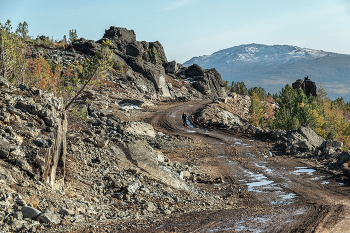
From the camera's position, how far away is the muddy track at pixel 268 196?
30.6 feet

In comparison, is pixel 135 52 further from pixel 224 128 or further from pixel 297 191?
pixel 297 191

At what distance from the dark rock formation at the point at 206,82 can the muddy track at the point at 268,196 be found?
6632 centimetres

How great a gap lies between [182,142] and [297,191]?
48.0 feet

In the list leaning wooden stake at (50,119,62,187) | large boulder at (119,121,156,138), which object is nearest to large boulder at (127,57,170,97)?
large boulder at (119,121,156,138)

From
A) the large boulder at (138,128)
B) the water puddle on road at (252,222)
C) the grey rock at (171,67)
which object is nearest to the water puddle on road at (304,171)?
the water puddle on road at (252,222)

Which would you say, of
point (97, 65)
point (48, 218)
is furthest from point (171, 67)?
point (48, 218)

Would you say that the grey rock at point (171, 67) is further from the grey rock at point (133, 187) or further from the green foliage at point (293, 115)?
the grey rock at point (133, 187)

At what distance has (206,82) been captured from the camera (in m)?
98.2

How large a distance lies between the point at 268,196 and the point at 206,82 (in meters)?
85.7

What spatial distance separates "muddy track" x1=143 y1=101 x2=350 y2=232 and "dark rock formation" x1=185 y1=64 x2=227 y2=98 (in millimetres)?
66323

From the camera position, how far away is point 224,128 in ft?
117

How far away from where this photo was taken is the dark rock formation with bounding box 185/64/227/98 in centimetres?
9500

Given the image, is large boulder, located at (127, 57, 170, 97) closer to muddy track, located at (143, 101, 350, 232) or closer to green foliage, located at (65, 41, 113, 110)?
muddy track, located at (143, 101, 350, 232)

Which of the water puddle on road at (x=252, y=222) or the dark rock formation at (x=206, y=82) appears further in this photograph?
the dark rock formation at (x=206, y=82)
